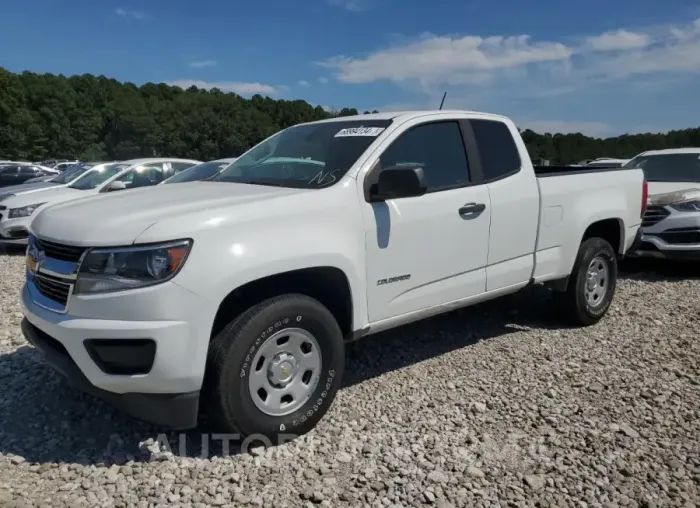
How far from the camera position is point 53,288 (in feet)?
10.00

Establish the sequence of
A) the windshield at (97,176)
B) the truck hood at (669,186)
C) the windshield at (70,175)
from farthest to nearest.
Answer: the windshield at (70,175) < the windshield at (97,176) < the truck hood at (669,186)

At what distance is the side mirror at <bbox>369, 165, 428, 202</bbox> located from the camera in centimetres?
341

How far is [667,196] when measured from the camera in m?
7.74

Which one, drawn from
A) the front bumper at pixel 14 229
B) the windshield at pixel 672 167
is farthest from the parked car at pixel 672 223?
the front bumper at pixel 14 229

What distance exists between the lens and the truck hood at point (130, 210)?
2.85 metres

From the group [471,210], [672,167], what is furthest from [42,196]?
[672,167]

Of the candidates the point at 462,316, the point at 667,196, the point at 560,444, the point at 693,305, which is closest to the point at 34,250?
the point at 560,444

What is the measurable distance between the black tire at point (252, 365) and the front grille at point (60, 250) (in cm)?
80

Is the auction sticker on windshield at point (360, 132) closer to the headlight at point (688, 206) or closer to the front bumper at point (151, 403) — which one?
the front bumper at point (151, 403)

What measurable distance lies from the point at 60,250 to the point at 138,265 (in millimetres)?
534

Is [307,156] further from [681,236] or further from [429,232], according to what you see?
[681,236]

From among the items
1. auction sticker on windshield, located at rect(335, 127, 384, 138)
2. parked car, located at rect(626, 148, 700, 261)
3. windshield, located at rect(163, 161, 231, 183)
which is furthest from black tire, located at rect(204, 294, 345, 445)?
parked car, located at rect(626, 148, 700, 261)

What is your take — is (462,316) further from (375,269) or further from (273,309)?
(273,309)

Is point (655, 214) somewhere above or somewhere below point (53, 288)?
below
